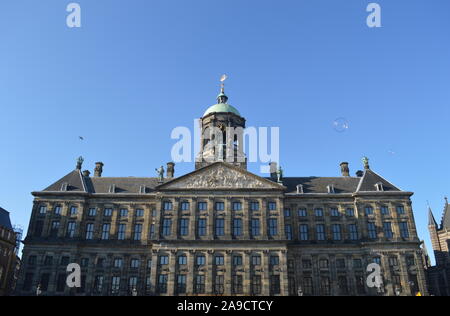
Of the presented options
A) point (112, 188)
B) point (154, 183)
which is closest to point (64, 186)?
point (112, 188)

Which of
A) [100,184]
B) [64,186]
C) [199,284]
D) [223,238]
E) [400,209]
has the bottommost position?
[199,284]

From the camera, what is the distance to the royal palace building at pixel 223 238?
154 feet

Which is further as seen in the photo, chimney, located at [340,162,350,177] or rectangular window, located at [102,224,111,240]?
chimney, located at [340,162,350,177]

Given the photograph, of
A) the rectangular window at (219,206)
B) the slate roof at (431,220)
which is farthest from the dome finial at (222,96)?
the slate roof at (431,220)

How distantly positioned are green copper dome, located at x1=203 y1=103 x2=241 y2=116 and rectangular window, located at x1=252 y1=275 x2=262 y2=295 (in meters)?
28.6

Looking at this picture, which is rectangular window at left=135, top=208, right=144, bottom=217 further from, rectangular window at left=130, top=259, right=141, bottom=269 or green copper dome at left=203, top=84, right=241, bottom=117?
green copper dome at left=203, top=84, right=241, bottom=117

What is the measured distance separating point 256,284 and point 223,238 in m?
7.63

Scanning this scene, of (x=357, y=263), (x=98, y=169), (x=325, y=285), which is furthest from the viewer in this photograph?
(x=98, y=169)

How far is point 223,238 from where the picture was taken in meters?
48.1

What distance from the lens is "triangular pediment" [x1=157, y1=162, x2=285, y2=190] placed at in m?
51.0

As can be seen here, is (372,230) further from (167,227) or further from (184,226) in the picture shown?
(167,227)

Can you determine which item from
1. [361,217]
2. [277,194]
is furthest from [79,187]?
[361,217]

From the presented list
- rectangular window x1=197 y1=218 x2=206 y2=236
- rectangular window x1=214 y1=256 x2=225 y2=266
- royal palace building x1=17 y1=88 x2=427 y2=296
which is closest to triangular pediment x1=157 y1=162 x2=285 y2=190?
royal palace building x1=17 y1=88 x2=427 y2=296

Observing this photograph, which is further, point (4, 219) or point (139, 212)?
point (4, 219)
